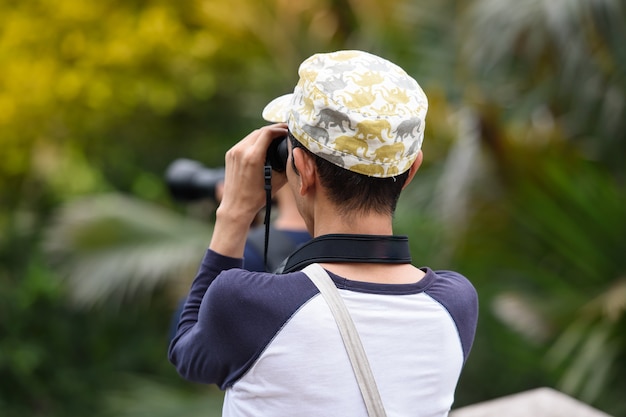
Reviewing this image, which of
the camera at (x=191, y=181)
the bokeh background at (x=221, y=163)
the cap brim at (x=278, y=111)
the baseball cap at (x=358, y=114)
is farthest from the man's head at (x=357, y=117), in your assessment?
the bokeh background at (x=221, y=163)

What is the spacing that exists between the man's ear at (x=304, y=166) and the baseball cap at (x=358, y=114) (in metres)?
0.03

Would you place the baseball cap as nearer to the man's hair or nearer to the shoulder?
the man's hair

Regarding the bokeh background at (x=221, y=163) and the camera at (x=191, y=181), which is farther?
the bokeh background at (x=221, y=163)

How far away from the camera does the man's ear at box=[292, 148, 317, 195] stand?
128cm

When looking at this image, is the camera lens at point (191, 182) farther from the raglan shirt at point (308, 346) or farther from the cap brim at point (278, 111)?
the raglan shirt at point (308, 346)

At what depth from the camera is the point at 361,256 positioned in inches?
50.0

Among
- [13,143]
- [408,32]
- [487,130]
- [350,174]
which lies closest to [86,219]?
[13,143]

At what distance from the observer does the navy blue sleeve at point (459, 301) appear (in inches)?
52.2

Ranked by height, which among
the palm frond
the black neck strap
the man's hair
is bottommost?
the palm frond

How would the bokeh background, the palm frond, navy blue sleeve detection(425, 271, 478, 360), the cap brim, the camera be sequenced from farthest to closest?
the palm frond → the bokeh background → the camera → the cap brim → navy blue sleeve detection(425, 271, 478, 360)

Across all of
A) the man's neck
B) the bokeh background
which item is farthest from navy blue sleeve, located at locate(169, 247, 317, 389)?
the bokeh background

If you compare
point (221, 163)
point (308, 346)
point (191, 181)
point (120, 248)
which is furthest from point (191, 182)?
point (221, 163)

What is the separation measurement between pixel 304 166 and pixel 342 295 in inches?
8.4

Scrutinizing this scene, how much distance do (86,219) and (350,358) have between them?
384cm
